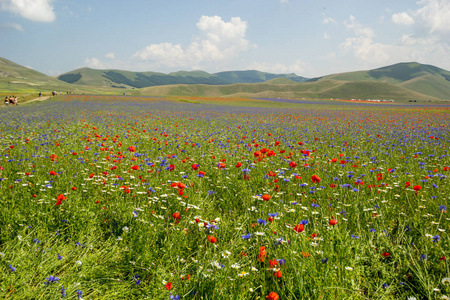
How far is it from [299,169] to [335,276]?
402cm

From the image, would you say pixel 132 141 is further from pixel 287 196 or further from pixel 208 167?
pixel 287 196

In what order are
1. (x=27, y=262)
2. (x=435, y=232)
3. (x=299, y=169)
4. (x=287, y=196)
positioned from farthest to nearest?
(x=299, y=169) < (x=287, y=196) < (x=435, y=232) < (x=27, y=262)

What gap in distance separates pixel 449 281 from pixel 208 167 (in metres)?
4.77

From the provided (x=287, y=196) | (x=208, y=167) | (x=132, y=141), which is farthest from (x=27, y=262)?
(x=132, y=141)

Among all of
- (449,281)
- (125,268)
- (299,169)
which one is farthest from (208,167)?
(449,281)

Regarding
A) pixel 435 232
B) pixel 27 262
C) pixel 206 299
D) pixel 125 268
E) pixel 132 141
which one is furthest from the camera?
pixel 132 141

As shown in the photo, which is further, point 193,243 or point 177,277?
point 193,243

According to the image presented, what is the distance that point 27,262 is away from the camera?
2.41 metres

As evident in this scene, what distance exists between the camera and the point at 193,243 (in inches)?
121

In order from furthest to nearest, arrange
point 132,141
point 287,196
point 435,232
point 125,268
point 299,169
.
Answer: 1. point 132,141
2. point 299,169
3. point 287,196
4. point 435,232
5. point 125,268

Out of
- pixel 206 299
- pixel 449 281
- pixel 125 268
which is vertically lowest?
pixel 125 268

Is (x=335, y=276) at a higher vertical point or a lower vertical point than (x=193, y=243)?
higher

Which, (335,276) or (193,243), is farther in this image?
(193,243)

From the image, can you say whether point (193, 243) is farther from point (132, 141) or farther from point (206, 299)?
point (132, 141)
